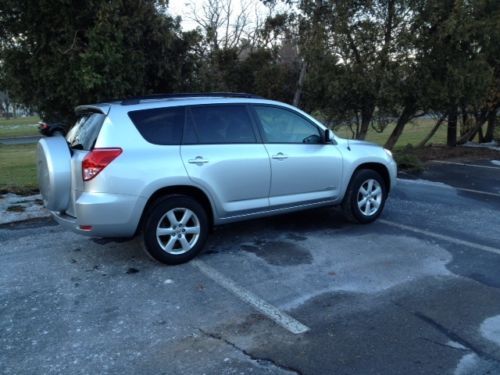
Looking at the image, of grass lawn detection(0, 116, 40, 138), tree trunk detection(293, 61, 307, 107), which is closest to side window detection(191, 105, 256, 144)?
tree trunk detection(293, 61, 307, 107)

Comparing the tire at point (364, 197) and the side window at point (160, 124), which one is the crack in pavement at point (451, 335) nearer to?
the tire at point (364, 197)

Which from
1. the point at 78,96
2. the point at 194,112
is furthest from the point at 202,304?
the point at 78,96

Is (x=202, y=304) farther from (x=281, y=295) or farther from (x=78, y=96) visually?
(x=78, y=96)

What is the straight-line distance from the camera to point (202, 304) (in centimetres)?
418

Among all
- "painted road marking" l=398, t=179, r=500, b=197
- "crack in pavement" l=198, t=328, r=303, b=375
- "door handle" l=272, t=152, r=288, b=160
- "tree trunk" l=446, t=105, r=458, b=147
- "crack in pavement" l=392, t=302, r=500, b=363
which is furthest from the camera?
"tree trunk" l=446, t=105, r=458, b=147

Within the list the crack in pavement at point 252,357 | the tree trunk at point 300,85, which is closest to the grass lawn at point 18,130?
the tree trunk at point 300,85

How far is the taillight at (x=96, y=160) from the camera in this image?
14.8 feet

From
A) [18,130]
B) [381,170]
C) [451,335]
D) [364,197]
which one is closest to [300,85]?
[381,170]

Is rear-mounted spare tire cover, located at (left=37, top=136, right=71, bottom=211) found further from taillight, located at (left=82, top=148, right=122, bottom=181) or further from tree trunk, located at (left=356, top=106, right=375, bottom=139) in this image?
tree trunk, located at (left=356, top=106, right=375, bottom=139)

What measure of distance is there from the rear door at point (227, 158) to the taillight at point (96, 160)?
0.74 meters

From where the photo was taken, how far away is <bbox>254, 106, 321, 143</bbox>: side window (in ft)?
18.6

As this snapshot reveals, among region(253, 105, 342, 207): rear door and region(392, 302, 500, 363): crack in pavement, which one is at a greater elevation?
region(253, 105, 342, 207): rear door

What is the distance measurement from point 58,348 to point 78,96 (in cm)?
516

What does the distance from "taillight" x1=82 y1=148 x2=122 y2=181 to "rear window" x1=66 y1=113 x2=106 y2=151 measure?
137 millimetres
